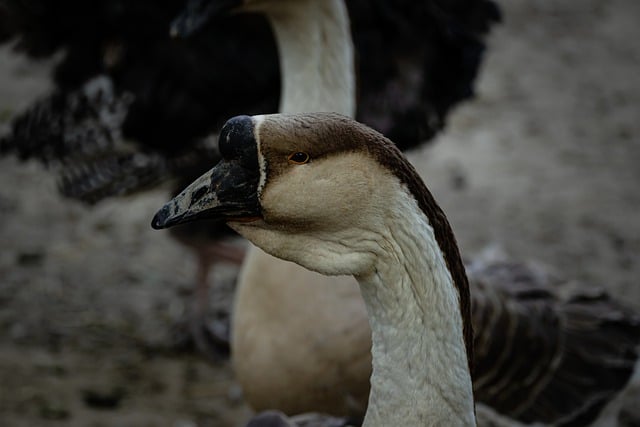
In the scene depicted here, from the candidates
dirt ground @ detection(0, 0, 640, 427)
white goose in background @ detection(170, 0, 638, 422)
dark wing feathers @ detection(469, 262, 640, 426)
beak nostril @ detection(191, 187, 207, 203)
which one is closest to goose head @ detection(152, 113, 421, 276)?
beak nostril @ detection(191, 187, 207, 203)

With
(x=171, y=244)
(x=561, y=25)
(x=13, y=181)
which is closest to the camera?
(x=171, y=244)

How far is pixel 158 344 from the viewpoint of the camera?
4504 millimetres

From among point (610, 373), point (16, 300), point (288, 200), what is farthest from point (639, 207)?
point (288, 200)

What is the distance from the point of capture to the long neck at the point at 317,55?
9.80 feet

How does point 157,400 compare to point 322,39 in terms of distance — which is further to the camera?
point 157,400

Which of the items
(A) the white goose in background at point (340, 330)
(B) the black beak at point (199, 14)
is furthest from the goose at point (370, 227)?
(B) the black beak at point (199, 14)

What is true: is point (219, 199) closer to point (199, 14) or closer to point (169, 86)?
point (199, 14)

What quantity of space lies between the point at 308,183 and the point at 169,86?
9.48ft

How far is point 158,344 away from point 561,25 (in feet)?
18.7

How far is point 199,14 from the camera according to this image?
10.2ft

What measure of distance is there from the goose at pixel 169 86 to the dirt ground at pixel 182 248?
1.44ft

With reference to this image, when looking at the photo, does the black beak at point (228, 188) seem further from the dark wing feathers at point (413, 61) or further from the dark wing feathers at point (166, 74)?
the dark wing feathers at point (413, 61)

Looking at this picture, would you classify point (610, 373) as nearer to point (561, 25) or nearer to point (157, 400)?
point (157, 400)

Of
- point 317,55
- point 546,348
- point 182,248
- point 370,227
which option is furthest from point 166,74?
point 370,227
